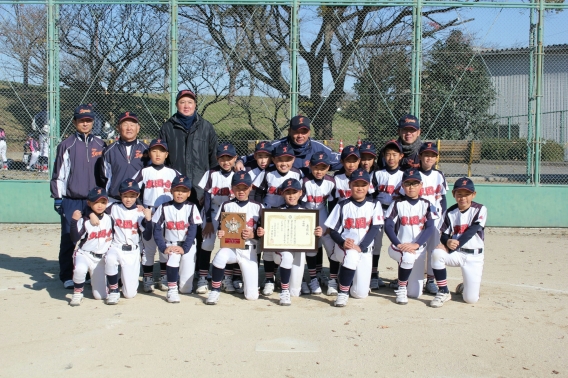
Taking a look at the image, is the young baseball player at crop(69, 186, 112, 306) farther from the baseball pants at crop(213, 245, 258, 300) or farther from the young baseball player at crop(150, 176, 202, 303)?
the baseball pants at crop(213, 245, 258, 300)

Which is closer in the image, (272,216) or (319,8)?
(272,216)

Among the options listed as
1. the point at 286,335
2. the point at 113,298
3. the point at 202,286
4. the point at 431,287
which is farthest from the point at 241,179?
the point at 431,287

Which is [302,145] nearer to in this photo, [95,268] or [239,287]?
[239,287]

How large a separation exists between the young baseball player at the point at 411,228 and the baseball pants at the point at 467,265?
0.20 m

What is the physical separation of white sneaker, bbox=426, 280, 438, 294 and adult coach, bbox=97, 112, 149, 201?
11.2 feet

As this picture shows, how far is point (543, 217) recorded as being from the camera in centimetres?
1066

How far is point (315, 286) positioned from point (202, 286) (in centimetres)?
123

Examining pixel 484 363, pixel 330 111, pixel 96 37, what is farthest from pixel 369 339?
pixel 96 37

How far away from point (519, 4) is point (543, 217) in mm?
3679

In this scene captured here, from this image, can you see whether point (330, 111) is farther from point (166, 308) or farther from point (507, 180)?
point (166, 308)

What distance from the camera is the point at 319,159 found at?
6.59 meters

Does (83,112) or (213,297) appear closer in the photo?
(213,297)

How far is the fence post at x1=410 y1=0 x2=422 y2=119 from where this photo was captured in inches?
400

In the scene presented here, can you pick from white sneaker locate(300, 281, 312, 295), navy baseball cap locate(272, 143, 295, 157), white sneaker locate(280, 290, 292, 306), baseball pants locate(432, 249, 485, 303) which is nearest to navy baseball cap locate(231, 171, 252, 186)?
navy baseball cap locate(272, 143, 295, 157)
